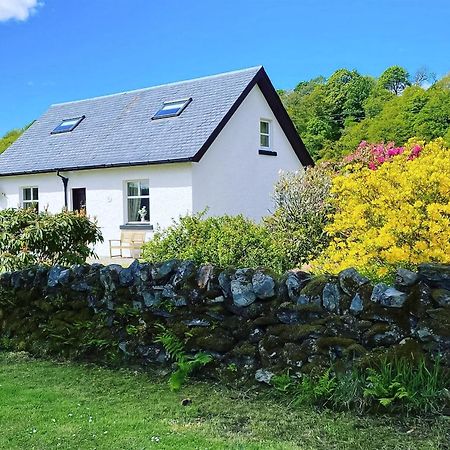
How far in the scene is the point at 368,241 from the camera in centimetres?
632

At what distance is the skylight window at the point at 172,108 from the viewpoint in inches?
→ 733

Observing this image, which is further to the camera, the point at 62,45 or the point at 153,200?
the point at 62,45

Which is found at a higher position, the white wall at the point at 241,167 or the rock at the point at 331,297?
the white wall at the point at 241,167

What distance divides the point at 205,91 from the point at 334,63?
1166 inches

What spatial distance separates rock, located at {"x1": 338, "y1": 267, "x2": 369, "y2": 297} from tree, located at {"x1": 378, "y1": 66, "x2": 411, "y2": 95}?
135 feet

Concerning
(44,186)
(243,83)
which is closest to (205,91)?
(243,83)

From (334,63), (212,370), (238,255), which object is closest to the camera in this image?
(212,370)

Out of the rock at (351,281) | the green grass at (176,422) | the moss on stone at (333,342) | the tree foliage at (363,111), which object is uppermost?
the tree foliage at (363,111)

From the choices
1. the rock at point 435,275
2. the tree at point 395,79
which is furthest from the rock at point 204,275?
the tree at point 395,79

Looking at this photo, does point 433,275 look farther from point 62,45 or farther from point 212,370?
point 62,45

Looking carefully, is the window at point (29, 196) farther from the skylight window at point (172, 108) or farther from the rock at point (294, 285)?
the rock at point (294, 285)

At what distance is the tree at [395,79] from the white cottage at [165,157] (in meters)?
24.2

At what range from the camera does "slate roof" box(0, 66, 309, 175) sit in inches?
667

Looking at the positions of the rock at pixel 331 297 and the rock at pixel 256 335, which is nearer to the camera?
the rock at pixel 331 297
